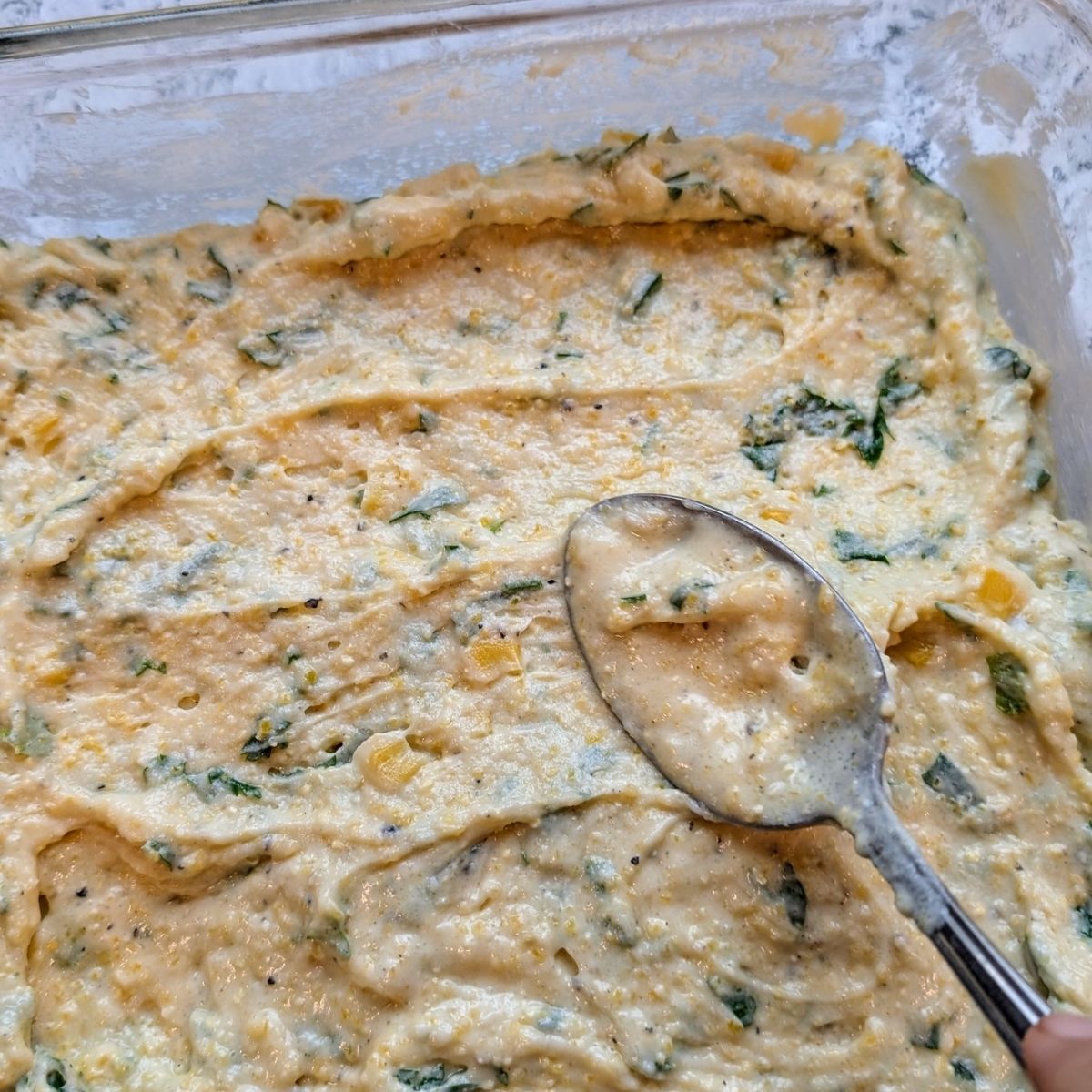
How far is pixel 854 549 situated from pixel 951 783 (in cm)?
38

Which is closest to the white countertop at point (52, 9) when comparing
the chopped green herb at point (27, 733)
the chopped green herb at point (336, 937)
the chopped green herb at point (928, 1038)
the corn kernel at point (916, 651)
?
the chopped green herb at point (27, 733)

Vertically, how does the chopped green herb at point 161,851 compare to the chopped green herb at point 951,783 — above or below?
above

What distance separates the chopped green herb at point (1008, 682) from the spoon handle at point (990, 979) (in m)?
0.42

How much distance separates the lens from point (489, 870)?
4.49 ft

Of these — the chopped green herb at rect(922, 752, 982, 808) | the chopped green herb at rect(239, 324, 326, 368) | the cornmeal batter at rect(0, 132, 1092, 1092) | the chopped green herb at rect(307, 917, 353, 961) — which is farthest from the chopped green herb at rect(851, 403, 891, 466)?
the chopped green herb at rect(307, 917, 353, 961)

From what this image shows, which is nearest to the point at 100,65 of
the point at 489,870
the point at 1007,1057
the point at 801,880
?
the point at 489,870

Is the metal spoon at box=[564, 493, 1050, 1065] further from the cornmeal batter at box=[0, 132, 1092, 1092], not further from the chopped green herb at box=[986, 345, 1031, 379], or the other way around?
the chopped green herb at box=[986, 345, 1031, 379]

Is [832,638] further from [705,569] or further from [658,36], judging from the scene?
[658,36]

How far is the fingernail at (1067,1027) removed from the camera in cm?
84

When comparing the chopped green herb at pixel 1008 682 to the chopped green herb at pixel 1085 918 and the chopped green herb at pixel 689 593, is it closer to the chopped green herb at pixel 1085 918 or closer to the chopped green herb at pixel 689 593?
the chopped green herb at pixel 1085 918

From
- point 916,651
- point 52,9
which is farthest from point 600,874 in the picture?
point 52,9

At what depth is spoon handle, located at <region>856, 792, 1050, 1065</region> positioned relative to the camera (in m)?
0.99

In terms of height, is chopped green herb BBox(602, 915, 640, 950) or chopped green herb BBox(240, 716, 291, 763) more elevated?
chopped green herb BBox(240, 716, 291, 763)

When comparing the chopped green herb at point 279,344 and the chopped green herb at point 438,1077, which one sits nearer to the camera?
the chopped green herb at point 438,1077
